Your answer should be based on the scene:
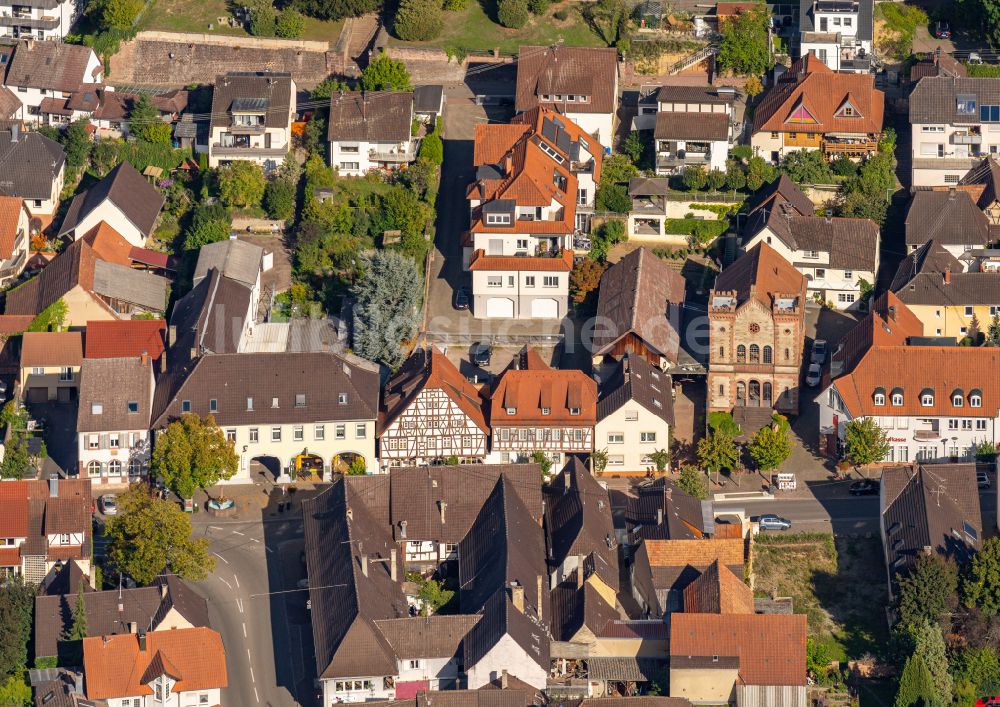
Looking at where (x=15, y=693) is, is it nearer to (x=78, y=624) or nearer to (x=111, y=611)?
(x=78, y=624)

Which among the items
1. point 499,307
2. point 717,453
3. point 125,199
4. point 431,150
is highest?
point 431,150

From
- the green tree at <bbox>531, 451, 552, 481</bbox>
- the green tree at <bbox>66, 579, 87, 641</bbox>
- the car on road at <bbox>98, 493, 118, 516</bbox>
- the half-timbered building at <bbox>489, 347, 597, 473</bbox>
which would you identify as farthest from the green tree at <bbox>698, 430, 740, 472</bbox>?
the green tree at <bbox>66, 579, 87, 641</bbox>

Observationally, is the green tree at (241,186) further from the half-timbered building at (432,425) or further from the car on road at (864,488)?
the car on road at (864,488)

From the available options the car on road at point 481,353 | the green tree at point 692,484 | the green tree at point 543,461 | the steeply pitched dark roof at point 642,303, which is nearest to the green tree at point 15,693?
the green tree at point 543,461

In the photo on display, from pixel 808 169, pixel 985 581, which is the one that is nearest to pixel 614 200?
pixel 808 169

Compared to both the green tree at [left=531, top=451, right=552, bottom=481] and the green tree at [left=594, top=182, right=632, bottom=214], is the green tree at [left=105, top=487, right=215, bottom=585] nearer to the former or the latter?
the green tree at [left=531, top=451, right=552, bottom=481]

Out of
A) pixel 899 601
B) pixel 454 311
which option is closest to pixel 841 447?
pixel 899 601
